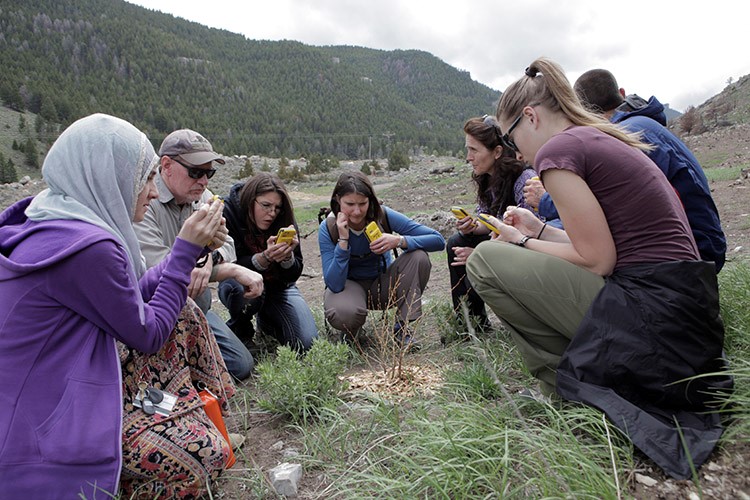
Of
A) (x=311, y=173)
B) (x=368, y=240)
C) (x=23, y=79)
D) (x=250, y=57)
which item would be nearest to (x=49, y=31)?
(x=23, y=79)

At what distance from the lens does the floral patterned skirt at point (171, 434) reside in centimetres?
191

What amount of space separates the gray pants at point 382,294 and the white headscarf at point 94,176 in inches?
76.8

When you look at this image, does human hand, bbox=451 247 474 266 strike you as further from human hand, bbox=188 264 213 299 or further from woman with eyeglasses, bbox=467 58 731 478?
human hand, bbox=188 264 213 299

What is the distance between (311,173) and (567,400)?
29.2 meters

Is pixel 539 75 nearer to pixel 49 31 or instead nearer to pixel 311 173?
pixel 311 173

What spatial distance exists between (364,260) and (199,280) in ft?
4.39

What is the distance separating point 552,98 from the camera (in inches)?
88.3

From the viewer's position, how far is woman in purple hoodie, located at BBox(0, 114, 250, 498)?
166cm

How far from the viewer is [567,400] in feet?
6.81

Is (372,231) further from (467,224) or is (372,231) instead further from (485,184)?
(485,184)

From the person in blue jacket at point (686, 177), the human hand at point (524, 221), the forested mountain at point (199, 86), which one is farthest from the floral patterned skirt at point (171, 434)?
the forested mountain at point (199, 86)

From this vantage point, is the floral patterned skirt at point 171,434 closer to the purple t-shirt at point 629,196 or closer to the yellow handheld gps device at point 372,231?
the yellow handheld gps device at point 372,231

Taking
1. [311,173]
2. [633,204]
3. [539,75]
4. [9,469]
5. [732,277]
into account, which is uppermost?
[539,75]

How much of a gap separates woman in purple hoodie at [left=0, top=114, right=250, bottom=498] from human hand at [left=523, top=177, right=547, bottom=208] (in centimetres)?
229
